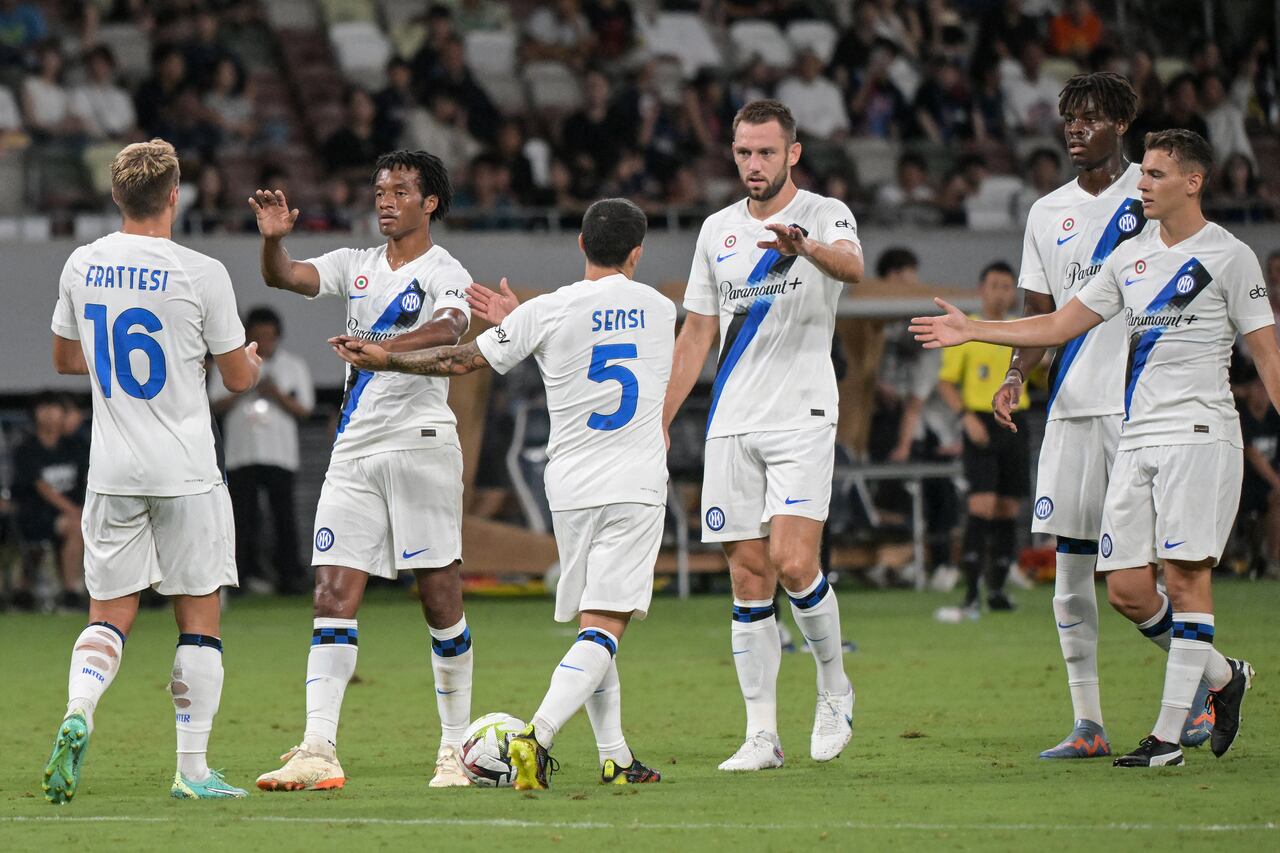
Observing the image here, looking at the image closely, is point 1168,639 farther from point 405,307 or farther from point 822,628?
point 405,307

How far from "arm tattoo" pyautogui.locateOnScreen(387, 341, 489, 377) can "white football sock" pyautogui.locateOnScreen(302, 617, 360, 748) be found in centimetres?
103

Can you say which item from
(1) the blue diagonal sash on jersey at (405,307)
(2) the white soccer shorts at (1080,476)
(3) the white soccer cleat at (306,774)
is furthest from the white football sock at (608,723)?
(2) the white soccer shorts at (1080,476)

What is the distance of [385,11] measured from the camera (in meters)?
22.2

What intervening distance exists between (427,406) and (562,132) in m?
13.0

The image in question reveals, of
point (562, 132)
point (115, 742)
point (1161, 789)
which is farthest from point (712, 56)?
point (1161, 789)

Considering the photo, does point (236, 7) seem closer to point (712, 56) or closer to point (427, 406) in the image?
point (712, 56)

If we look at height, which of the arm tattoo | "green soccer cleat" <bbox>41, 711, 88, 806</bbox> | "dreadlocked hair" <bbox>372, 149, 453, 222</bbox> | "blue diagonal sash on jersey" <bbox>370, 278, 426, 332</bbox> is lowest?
"green soccer cleat" <bbox>41, 711, 88, 806</bbox>

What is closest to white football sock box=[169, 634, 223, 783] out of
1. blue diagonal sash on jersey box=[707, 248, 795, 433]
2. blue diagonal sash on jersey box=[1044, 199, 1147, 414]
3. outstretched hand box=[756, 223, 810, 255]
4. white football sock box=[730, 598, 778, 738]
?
white football sock box=[730, 598, 778, 738]

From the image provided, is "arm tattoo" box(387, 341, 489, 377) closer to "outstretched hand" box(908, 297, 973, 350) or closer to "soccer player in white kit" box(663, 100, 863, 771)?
"soccer player in white kit" box(663, 100, 863, 771)

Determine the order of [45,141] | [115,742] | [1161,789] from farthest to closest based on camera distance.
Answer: [45,141] < [115,742] < [1161,789]

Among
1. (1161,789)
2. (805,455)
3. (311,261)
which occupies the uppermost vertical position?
(311,261)

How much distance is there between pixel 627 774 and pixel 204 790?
1538 mm

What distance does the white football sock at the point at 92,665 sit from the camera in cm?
654

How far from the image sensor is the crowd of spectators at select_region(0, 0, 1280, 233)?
18766 mm
